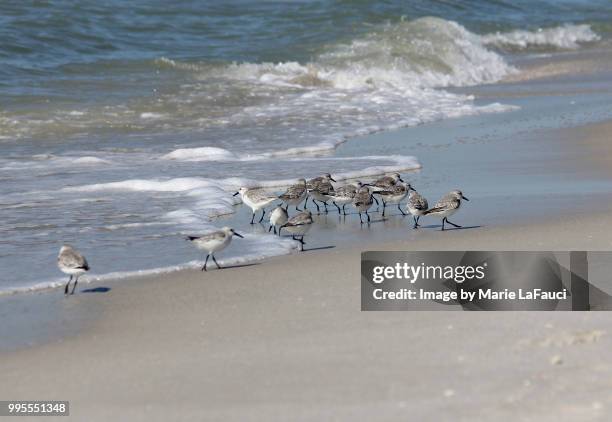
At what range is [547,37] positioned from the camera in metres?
31.4

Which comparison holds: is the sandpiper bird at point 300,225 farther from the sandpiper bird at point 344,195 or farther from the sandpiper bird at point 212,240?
the sandpiper bird at point 344,195

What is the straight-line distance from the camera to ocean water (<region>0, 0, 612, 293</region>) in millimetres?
9641

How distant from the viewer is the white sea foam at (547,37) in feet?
99.9

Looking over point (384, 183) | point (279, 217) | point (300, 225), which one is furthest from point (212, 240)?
point (384, 183)

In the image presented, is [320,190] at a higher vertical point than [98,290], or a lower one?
higher

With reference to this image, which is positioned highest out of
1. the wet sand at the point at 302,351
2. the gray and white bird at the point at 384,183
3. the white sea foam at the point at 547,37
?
the white sea foam at the point at 547,37

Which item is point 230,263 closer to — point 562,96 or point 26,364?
point 26,364

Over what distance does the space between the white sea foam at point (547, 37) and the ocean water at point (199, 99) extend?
0.07 metres

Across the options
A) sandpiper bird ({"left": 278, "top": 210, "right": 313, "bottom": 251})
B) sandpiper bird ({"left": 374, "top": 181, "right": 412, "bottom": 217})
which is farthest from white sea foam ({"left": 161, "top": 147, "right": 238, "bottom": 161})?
sandpiper bird ({"left": 278, "top": 210, "right": 313, "bottom": 251})

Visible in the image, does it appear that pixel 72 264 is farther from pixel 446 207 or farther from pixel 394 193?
pixel 394 193

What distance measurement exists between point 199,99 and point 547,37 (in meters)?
15.2

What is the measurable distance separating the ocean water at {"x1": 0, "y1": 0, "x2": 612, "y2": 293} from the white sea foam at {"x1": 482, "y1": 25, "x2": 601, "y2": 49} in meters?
0.07

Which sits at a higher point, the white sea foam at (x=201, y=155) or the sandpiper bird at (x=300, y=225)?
the sandpiper bird at (x=300, y=225)

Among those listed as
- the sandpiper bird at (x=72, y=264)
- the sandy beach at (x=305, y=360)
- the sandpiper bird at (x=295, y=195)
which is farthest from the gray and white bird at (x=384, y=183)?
the sandpiper bird at (x=72, y=264)
